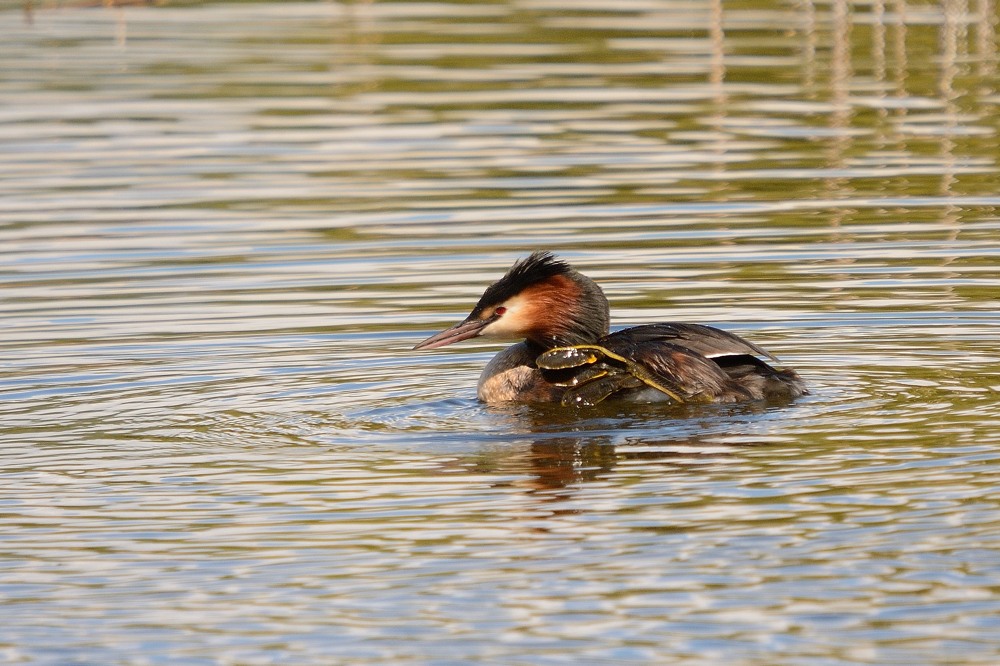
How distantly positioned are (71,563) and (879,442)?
3.45m

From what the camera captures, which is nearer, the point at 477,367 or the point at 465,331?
the point at 465,331

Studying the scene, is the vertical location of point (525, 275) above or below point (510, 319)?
above

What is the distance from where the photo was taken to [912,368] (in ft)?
32.7

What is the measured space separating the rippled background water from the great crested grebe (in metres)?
0.20

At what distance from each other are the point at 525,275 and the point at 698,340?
0.96 metres

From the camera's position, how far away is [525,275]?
9.82 m

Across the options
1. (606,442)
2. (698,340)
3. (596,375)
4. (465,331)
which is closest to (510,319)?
(465,331)

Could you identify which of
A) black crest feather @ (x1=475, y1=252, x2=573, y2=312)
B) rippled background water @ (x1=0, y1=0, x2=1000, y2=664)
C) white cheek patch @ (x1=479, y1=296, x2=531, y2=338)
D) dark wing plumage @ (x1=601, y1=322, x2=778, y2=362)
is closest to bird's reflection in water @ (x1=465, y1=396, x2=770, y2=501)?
rippled background water @ (x1=0, y1=0, x2=1000, y2=664)

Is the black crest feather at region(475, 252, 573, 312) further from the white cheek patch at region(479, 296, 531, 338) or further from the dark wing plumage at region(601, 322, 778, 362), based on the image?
the dark wing plumage at region(601, 322, 778, 362)

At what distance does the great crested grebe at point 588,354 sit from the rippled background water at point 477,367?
0.66 feet

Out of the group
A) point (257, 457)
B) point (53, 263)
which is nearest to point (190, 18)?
point (53, 263)

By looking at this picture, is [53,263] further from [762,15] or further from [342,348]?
[762,15]

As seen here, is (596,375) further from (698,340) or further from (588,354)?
(698,340)

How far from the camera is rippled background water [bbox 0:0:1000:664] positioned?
6418 mm
